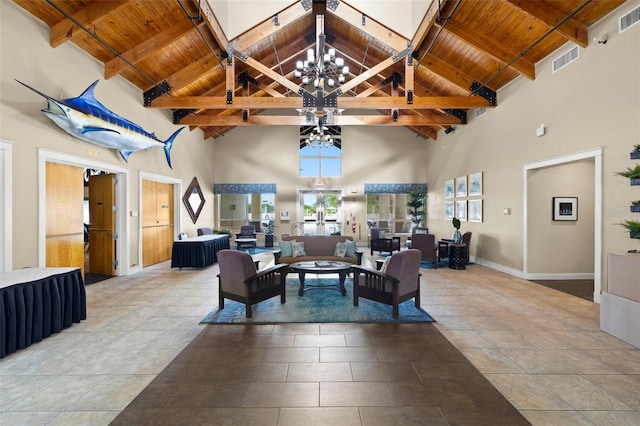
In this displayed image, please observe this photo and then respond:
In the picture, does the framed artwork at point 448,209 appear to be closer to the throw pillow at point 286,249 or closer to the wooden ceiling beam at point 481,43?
the wooden ceiling beam at point 481,43

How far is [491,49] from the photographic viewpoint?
5.21 m

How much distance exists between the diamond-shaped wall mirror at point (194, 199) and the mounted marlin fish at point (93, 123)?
2977 mm

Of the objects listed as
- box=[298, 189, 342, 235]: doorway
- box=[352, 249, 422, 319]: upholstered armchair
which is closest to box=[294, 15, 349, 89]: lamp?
box=[352, 249, 422, 319]: upholstered armchair

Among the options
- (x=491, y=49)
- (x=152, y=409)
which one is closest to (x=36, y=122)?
(x=152, y=409)

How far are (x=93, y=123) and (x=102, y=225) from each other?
237cm

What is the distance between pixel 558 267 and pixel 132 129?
337 inches

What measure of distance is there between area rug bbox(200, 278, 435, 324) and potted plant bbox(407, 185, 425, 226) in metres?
6.71

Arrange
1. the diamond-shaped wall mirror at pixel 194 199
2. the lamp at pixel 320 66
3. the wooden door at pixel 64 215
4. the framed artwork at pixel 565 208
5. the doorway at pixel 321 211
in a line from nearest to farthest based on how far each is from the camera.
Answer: the wooden door at pixel 64 215
the lamp at pixel 320 66
the framed artwork at pixel 565 208
the diamond-shaped wall mirror at pixel 194 199
the doorway at pixel 321 211

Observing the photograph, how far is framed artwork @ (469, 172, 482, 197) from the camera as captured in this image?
23.6 ft

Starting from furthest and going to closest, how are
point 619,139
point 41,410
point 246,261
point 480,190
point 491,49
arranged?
point 480,190 → point 491,49 → point 619,139 → point 246,261 → point 41,410

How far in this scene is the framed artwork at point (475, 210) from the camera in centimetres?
723

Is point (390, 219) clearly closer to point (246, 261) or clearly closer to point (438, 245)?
point (438, 245)

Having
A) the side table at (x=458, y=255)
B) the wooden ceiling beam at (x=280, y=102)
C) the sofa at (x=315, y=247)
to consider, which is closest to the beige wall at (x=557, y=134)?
the side table at (x=458, y=255)

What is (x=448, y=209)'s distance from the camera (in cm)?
914
